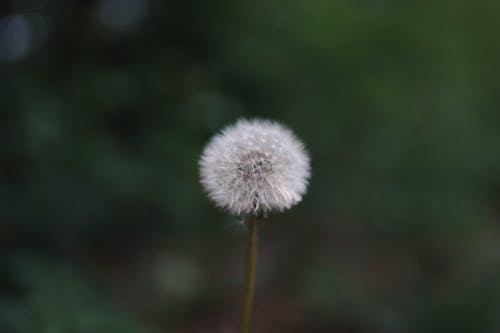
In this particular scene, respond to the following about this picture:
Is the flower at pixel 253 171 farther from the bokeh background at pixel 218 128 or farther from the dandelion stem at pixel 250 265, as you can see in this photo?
the bokeh background at pixel 218 128

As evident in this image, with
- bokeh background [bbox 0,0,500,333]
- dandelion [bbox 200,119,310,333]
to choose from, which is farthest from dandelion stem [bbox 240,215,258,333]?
bokeh background [bbox 0,0,500,333]

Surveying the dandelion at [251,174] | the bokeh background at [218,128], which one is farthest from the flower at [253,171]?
the bokeh background at [218,128]

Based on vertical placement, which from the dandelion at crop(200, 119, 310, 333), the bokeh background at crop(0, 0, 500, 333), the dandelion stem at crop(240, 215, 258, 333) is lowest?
the dandelion stem at crop(240, 215, 258, 333)

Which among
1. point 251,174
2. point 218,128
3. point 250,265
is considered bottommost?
point 250,265

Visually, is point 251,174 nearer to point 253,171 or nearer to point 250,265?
point 253,171

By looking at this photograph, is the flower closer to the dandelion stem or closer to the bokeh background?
the dandelion stem

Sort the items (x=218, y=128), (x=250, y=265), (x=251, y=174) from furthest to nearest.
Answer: (x=218, y=128) < (x=251, y=174) < (x=250, y=265)

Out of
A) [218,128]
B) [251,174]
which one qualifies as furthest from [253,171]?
[218,128]
